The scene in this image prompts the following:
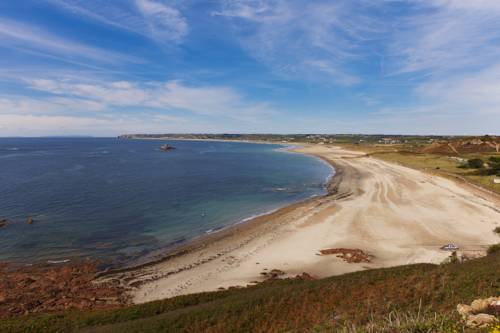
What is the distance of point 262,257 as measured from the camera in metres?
28.7

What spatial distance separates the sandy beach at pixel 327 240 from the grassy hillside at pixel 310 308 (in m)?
6.47

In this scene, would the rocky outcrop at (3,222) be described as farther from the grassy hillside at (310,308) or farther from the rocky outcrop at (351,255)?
the rocky outcrop at (351,255)

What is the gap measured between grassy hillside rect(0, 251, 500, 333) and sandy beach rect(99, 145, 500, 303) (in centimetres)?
647

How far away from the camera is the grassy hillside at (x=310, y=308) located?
11.7 metres

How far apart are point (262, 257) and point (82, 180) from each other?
57.4m

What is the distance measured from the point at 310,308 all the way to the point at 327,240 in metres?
20.3

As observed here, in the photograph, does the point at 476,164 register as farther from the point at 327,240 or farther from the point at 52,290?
the point at 52,290

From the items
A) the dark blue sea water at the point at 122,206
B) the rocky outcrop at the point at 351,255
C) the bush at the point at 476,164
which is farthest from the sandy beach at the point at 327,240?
the bush at the point at 476,164

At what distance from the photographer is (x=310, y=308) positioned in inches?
531

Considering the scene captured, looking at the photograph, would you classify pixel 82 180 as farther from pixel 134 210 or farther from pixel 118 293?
pixel 118 293

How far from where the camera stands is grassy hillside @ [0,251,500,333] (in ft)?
38.4

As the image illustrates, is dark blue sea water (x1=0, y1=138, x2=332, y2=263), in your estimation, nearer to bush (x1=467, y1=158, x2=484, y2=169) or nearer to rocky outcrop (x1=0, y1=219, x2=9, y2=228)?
rocky outcrop (x1=0, y1=219, x2=9, y2=228)

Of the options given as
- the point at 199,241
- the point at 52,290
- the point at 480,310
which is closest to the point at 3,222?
the point at 52,290

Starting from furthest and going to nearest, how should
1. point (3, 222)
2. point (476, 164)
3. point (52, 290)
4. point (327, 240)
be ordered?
1. point (476, 164)
2. point (3, 222)
3. point (327, 240)
4. point (52, 290)
